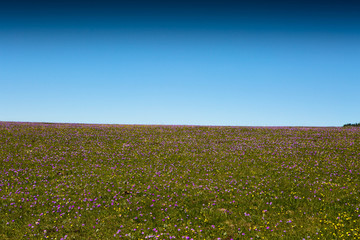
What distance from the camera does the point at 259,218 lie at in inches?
458

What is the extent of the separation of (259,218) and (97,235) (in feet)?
26.1

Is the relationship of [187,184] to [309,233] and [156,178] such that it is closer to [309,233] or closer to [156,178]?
[156,178]

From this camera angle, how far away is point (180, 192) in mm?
15156

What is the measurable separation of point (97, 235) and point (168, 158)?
12403 mm

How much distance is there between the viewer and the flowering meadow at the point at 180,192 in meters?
11.0

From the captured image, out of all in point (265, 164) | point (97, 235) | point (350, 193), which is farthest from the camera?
point (265, 164)

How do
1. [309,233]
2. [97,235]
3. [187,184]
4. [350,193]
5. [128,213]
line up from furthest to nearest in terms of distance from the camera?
1. [187,184]
2. [350,193]
3. [128,213]
4. [97,235]
5. [309,233]

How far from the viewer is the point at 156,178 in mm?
17578

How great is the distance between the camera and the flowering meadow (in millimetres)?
11016

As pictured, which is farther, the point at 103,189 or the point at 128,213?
the point at 103,189

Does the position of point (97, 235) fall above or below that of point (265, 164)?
below

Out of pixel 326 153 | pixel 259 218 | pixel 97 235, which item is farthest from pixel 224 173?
pixel 326 153

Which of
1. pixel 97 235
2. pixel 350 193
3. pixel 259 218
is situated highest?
pixel 350 193

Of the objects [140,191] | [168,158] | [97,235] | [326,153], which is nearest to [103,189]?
[140,191]
